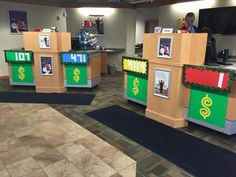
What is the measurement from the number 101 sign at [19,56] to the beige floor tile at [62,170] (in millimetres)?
3504

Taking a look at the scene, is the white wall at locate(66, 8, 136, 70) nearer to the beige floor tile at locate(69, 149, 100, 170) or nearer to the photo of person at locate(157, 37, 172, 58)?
the photo of person at locate(157, 37, 172, 58)

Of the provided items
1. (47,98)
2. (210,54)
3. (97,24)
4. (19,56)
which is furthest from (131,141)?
(97,24)

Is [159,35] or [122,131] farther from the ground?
[159,35]

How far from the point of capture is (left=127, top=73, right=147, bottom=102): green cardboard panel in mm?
4027

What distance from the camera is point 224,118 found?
2875 millimetres

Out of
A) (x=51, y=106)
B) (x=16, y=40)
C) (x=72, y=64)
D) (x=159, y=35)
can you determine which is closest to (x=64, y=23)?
(x=16, y=40)

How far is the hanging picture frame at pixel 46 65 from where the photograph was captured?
16.8 feet

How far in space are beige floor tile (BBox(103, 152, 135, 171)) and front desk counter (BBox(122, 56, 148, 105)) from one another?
5.45 feet

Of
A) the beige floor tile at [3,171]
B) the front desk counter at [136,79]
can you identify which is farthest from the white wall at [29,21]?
the beige floor tile at [3,171]

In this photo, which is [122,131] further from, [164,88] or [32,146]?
[32,146]

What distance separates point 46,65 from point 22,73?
0.79 meters

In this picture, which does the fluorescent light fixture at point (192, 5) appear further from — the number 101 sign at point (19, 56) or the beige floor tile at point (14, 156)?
the beige floor tile at point (14, 156)

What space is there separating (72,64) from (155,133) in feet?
9.50

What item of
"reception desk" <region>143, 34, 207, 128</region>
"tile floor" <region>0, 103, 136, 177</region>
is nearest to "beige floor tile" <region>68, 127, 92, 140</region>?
"tile floor" <region>0, 103, 136, 177</region>
